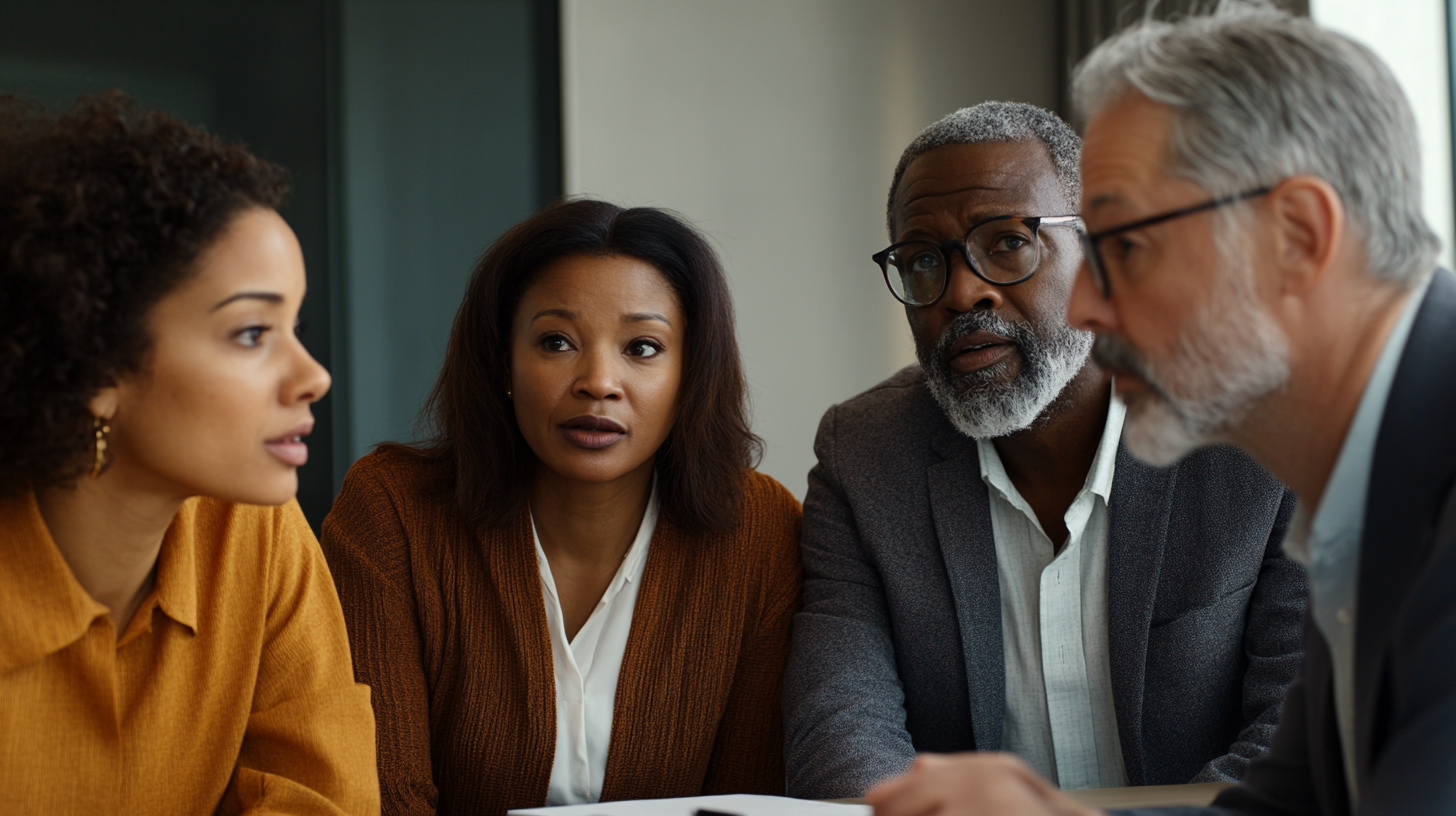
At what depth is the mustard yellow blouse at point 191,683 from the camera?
116 cm

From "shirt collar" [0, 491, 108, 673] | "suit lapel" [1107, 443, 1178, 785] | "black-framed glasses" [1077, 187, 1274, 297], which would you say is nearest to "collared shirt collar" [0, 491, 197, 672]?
"shirt collar" [0, 491, 108, 673]

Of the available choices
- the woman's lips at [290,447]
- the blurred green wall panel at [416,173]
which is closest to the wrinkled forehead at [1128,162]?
the woman's lips at [290,447]

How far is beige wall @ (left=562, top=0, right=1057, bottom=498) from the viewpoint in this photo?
11.2 ft

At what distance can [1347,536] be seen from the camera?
3.03 feet

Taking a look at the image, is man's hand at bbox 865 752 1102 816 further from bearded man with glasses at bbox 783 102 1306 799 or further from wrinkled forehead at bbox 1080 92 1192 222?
bearded man with glasses at bbox 783 102 1306 799

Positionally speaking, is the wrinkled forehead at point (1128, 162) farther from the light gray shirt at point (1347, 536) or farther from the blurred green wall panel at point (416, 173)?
the blurred green wall panel at point (416, 173)

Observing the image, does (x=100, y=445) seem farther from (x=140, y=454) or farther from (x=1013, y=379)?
(x=1013, y=379)

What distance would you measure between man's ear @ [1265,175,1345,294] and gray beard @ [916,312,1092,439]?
0.83 metres

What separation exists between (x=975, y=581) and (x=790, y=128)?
2.21 m

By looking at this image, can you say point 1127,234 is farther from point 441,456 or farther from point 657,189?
point 657,189

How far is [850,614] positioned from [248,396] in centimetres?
96

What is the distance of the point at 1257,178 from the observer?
36.7 inches

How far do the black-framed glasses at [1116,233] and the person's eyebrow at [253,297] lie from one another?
81cm

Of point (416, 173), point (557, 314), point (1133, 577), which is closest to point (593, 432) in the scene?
point (557, 314)
